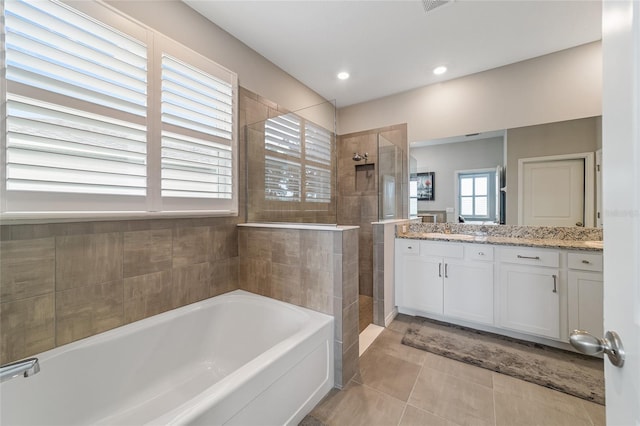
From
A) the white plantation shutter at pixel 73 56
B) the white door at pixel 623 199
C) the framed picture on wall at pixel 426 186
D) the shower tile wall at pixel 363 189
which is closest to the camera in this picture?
the white door at pixel 623 199

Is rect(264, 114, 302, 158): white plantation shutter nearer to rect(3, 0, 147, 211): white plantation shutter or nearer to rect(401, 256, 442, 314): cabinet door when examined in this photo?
rect(3, 0, 147, 211): white plantation shutter

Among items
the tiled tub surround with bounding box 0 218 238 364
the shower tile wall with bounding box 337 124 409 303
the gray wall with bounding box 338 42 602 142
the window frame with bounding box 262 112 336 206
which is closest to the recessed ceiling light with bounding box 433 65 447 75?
the gray wall with bounding box 338 42 602 142

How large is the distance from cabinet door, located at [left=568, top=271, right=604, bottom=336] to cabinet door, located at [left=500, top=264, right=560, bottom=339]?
0.29ft

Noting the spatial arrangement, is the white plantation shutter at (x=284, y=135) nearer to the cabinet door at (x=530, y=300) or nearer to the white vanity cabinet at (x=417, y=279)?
the white vanity cabinet at (x=417, y=279)

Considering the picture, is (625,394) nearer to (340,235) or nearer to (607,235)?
(607,235)

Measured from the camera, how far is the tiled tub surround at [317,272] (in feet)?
5.57

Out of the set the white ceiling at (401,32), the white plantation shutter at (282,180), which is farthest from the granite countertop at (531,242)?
the white ceiling at (401,32)

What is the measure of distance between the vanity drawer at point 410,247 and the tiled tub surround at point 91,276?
198cm

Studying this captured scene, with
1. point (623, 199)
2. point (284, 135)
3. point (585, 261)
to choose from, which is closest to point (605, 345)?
point (623, 199)

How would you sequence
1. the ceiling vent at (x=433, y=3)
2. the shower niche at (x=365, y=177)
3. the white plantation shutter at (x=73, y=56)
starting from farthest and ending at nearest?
the shower niche at (x=365, y=177), the ceiling vent at (x=433, y=3), the white plantation shutter at (x=73, y=56)

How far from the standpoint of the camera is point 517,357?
1988 mm

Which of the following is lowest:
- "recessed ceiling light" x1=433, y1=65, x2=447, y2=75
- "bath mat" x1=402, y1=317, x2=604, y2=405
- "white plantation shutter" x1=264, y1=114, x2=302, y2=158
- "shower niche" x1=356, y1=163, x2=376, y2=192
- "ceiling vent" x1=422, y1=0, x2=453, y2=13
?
"bath mat" x1=402, y1=317, x2=604, y2=405

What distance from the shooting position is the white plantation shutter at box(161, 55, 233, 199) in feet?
5.66

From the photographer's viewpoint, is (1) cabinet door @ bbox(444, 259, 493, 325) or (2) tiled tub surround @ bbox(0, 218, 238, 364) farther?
(1) cabinet door @ bbox(444, 259, 493, 325)
